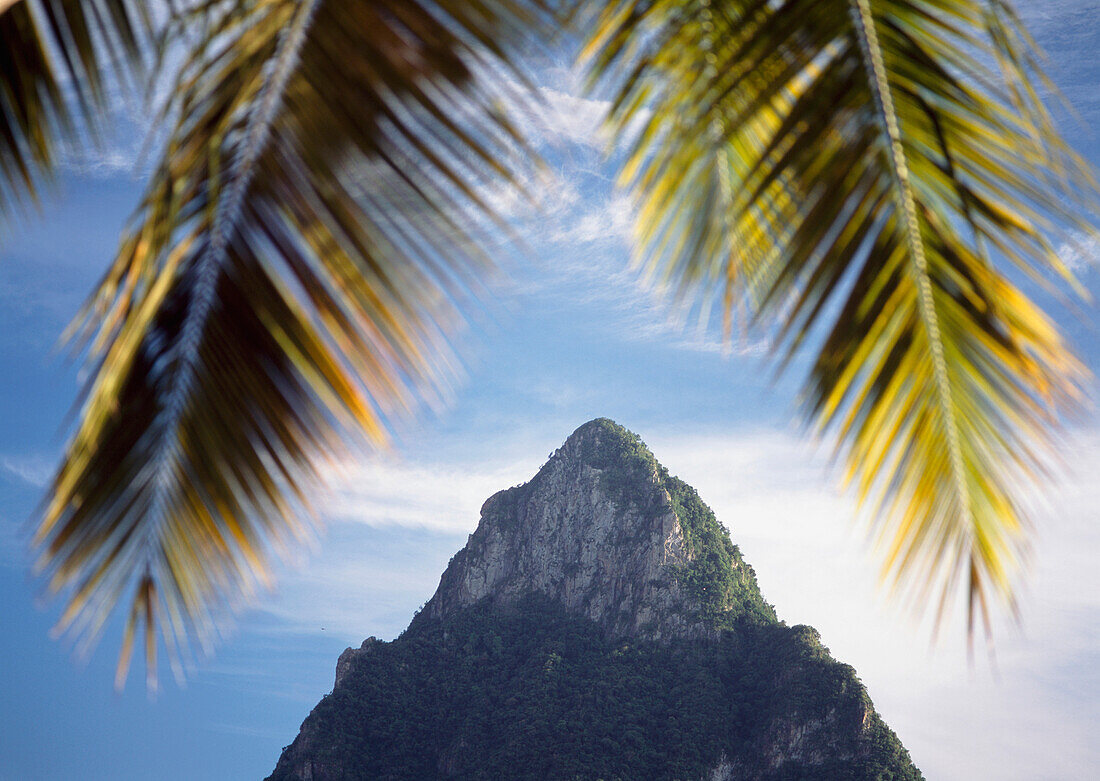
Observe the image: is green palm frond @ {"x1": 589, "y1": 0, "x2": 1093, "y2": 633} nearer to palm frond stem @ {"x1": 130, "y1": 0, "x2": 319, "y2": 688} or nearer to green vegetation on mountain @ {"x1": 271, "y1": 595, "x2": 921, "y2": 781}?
palm frond stem @ {"x1": 130, "y1": 0, "x2": 319, "y2": 688}

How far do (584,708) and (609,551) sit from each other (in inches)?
419

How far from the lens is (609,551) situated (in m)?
47.4

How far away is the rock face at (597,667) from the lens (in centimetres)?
3628

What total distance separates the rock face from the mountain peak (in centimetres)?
12

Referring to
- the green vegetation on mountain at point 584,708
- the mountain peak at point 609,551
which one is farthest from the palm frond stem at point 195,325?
the mountain peak at point 609,551

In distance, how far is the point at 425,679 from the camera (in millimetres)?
47031

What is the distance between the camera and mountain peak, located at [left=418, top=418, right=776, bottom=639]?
44062mm

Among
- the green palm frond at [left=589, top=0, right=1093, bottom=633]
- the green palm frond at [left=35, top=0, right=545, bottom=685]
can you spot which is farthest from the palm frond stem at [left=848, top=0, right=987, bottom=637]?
the green palm frond at [left=35, top=0, right=545, bottom=685]

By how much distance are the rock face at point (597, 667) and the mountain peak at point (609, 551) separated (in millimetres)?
124

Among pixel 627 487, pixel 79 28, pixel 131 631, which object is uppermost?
pixel 79 28

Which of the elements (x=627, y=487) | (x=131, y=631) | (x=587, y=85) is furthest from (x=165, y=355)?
(x=627, y=487)

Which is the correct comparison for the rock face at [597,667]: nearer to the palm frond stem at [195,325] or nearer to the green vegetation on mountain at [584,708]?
the green vegetation on mountain at [584,708]

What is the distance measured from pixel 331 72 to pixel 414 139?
15 centimetres

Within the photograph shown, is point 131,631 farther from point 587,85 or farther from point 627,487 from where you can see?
point 627,487
